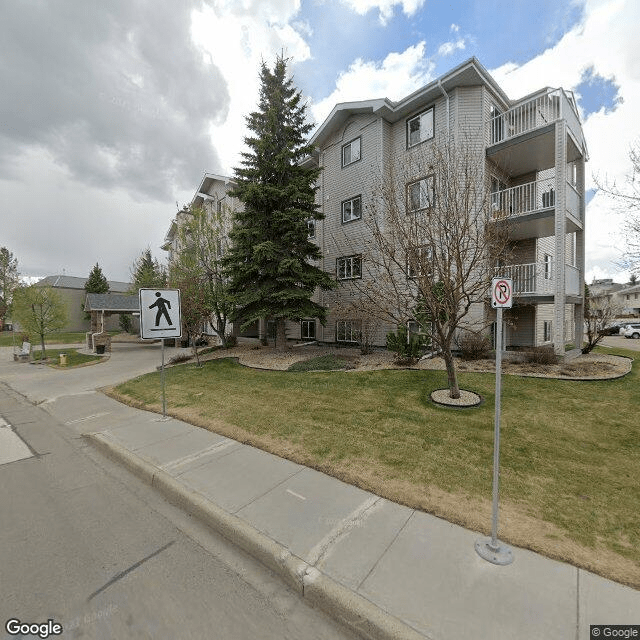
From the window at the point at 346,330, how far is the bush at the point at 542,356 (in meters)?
7.41

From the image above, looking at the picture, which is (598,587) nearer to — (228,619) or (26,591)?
(228,619)

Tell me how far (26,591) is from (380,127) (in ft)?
59.6

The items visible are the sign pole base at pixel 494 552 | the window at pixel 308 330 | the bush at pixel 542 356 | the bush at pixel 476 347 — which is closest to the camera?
the sign pole base at pixel 494 552

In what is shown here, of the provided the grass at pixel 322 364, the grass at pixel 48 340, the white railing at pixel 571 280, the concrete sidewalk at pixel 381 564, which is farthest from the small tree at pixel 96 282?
the white railing at pixel 571 280

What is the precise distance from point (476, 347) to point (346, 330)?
6942 millimetres

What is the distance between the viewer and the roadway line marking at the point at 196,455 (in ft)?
15.8

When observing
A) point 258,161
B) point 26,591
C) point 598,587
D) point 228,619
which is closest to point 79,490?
point 26,591

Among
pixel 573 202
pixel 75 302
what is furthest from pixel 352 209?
pixel 75 302

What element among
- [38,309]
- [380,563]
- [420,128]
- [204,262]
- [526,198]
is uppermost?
[420,128]

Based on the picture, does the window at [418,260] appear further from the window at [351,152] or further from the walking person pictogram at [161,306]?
the window at [351,152]

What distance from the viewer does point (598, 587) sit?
2.48 m

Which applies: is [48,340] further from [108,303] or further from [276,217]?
[276,217]

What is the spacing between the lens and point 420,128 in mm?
14367

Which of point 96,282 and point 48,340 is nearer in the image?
point 48,340
